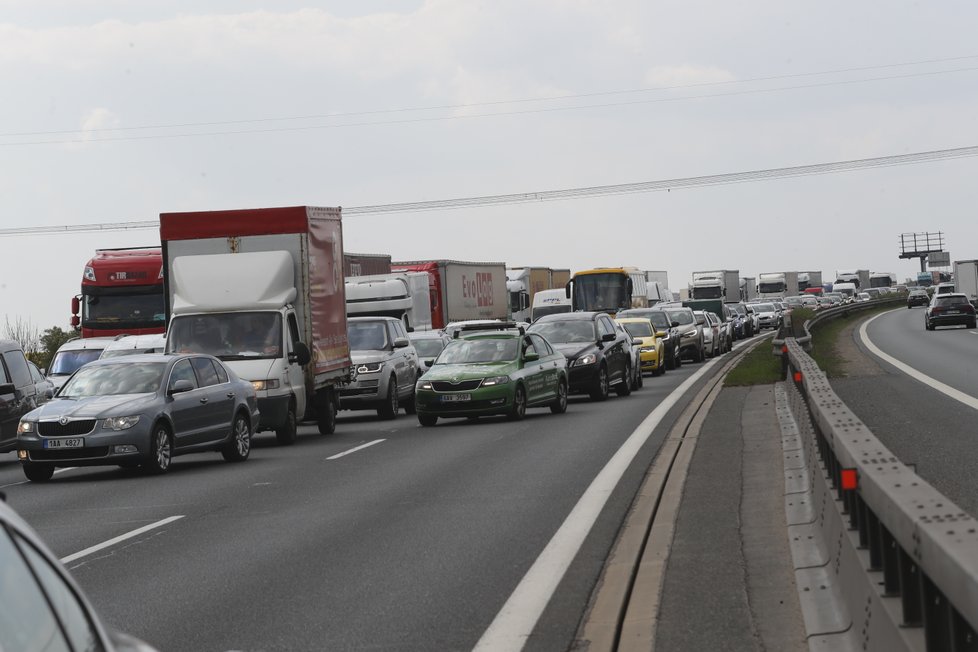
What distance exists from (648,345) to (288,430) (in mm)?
17715

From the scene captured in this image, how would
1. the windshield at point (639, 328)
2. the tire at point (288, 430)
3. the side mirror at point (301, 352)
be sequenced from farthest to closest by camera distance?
the windshield at point (639, 328) → the tire at point (288, 430) → the side mirror at point (301, 352)

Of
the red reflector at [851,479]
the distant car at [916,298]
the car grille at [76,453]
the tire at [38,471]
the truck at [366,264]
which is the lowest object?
the distant car at [916,298]

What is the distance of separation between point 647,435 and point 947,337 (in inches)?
1317

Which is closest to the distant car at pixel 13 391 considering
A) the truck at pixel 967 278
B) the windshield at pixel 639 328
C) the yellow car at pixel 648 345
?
the yellow car at pixel 648 345

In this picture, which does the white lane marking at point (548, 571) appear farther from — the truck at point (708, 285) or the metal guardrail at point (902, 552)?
the truck at point (708, 285)

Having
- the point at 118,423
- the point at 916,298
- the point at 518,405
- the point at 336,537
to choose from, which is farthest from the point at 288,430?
the point at 916,298

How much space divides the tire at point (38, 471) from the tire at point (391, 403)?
9.89 m

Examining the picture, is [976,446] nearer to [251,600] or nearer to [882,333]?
[251,600]

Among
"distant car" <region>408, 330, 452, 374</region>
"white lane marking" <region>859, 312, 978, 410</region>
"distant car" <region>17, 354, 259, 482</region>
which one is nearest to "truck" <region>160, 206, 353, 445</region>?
"distant car" <region>17, 354, 259, 482</region>

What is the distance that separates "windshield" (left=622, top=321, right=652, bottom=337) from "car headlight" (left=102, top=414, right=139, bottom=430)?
22.8 meters

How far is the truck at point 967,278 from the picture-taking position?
83.5 metres

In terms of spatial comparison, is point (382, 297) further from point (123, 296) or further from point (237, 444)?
point (237, 444)

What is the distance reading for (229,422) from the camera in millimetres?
18625

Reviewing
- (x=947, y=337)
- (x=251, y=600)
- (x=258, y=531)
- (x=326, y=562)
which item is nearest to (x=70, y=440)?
(x=258, y=531)
